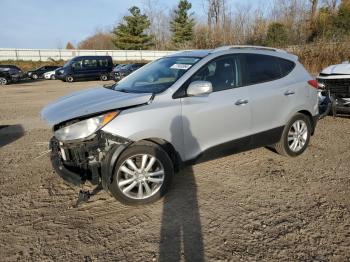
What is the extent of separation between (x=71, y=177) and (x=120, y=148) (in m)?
0.64

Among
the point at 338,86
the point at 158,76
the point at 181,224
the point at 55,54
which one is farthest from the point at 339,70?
the point at 55,54

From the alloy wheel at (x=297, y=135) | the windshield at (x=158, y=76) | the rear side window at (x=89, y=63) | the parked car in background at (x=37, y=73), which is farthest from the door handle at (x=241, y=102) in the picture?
the parked car in background at (x=37, y=73)

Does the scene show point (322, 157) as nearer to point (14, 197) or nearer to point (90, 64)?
point (14, 197)

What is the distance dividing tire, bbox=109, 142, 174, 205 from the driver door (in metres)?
0.41

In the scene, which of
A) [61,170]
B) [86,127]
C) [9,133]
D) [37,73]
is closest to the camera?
[86,127]

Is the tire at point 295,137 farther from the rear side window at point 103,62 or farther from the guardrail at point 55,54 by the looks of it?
the guardrail at point 55,54

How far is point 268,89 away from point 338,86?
164 inches

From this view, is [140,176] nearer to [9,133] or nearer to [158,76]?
[158,76]

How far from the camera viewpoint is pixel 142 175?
154 inches

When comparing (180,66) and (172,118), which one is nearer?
(172,118)

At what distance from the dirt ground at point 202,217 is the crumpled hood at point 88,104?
1086 millimetres

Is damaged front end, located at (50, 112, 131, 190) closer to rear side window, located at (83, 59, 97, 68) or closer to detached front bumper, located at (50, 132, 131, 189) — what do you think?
detached front bumper, located at (50, 132, 131, 189)

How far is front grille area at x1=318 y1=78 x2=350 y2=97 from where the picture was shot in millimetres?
7934

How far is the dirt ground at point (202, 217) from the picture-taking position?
309cm
